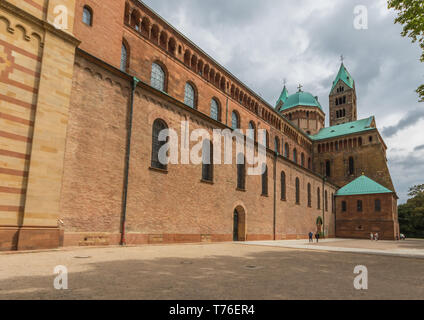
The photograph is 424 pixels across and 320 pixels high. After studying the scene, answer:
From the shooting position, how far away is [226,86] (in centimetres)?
2481

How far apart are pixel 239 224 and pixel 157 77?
44.6 ft

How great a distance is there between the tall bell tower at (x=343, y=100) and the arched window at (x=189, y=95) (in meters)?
57.3

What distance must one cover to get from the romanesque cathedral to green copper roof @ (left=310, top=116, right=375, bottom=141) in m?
29.8

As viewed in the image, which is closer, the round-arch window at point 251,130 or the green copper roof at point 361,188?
the round-arch window at point 251,130

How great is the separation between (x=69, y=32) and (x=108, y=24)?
3501mm

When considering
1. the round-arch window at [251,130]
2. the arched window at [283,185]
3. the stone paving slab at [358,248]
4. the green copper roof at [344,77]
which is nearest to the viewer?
the stone paving slab at [358,248]

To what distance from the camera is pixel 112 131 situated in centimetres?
1373

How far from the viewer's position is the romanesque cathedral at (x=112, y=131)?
10.0 m

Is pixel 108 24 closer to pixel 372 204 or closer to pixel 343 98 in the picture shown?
pixel 372 204

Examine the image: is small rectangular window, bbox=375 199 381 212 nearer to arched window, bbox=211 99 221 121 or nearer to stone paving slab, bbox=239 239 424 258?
stone paving slab, bbox=239 239 424 258

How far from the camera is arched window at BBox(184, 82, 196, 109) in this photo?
67.4ft

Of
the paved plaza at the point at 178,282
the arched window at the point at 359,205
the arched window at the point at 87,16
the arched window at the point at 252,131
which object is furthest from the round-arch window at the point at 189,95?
the arched window at the point at 359,205

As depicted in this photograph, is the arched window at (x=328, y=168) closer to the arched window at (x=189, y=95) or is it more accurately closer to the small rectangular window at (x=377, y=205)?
the small rectangular window at (x=377, y=205)

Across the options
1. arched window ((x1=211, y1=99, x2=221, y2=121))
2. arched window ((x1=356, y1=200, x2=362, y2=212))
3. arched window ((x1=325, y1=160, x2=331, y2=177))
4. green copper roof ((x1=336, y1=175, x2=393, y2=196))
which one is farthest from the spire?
arched window ((x1=211, y1=99, x2=221, y2=121))
